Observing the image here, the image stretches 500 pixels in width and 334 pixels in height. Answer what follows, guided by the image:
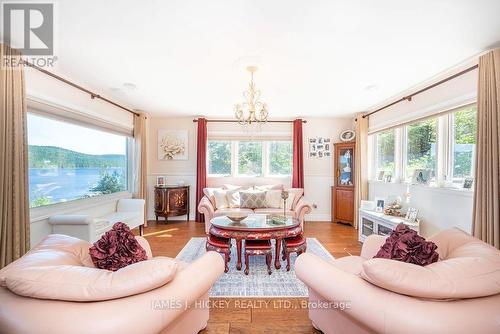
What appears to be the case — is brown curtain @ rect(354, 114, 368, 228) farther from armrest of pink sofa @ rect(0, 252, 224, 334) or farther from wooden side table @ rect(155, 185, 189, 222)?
armrest of pink sofa @ rect(0, 252, 224, 334)

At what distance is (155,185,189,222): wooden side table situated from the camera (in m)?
→ 5.18

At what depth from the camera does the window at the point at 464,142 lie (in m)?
2.90

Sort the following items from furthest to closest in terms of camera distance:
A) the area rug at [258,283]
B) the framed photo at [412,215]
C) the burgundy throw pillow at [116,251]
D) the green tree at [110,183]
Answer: the green tree at [110,183], the framed photo at [412,215], the area rug at [258,283], the burgundy throw pillow at [116,251]

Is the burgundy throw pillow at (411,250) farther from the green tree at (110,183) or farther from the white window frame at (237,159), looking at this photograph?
the green tree at (110,183)

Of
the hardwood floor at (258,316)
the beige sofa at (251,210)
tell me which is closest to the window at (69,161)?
the beige sofa at (251,210)

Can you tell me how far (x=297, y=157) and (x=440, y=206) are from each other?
2931mm

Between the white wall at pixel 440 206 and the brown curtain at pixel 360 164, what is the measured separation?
1.03 meters

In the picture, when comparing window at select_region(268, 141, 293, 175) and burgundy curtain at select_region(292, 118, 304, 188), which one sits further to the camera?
window at select_region(268, 141, 293, 175)

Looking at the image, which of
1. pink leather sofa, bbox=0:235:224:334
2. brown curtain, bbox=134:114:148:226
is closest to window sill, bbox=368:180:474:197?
pink leather sofa, bbox=0:235:224:334

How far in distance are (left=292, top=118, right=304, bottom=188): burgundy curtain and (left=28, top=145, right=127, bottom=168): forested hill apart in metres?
3.88

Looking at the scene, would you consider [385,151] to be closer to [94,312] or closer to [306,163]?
[306,163]

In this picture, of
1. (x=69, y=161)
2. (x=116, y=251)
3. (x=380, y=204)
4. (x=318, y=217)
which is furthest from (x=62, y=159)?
(x=318, y=217)

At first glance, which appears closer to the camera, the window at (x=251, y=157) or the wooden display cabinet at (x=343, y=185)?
the wooden display cabinet at (x=343, y=185)

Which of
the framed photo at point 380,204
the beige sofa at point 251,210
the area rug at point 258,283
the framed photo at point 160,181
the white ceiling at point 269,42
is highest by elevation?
the white ceiling at point 269,42
